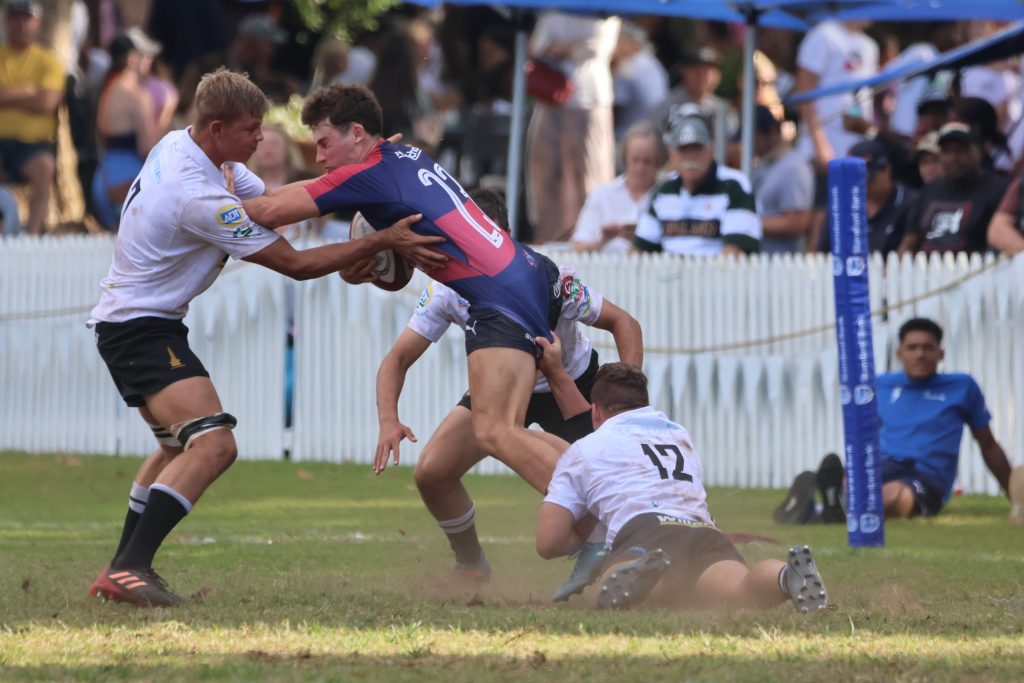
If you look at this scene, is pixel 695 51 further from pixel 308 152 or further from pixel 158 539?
pixel 158 539

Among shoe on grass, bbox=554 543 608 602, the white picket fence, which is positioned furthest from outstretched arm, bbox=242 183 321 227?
the white picket fence

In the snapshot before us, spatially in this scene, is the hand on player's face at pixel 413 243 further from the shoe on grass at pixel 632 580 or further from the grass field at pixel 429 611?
the shoe on grass at pixel 632 580

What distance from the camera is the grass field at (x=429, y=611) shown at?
5809 millimetres

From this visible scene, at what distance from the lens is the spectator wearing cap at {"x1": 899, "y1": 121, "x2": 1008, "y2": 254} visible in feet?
42.7

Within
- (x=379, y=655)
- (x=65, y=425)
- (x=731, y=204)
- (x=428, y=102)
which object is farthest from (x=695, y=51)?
(x=379, y=655)

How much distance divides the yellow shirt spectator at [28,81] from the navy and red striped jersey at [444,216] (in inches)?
421

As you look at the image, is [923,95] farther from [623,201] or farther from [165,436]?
[165,436]

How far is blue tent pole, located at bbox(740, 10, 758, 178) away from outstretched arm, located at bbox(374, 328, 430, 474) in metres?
6.82

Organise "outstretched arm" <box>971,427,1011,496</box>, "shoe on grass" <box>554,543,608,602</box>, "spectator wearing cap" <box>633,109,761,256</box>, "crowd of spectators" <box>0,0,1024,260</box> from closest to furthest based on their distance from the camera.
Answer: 1. "shoe on grass" <box>554,543,608,602</box>
2. "outstretched arm" <box>971,427,1011,496</box>
3. "spectator wearing cap" <box>633,109,761,256</box>
4. "crowd of spectators" <box>0,0,1024,260</box>

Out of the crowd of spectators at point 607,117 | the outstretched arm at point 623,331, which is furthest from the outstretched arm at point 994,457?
the outstretched arm at point 623,331

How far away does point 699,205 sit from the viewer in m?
13.6

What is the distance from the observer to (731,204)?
531 inches

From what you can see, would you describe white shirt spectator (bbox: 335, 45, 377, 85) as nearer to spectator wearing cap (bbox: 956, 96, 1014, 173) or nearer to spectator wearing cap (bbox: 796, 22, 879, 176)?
spectator wearing cap (bbox: 796, 22, 879, 176)

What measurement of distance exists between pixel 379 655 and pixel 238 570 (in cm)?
289
